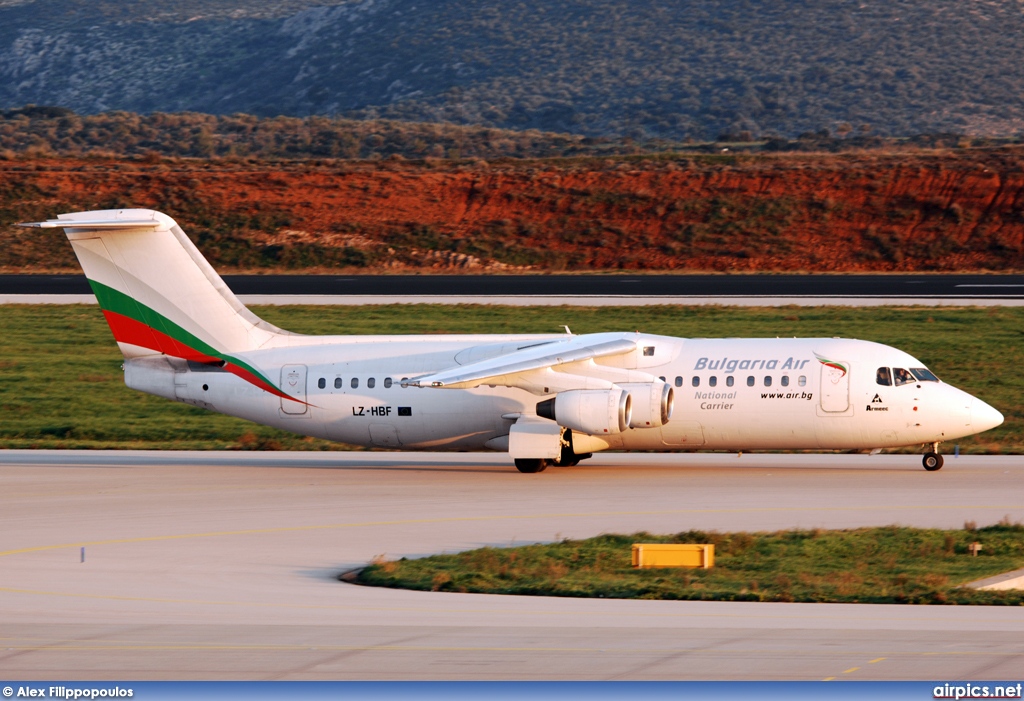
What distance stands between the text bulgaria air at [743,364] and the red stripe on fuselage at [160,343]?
332 inches

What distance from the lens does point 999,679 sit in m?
11.9

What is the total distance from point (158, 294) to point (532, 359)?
8.42 metres

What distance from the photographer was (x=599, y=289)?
59.5m

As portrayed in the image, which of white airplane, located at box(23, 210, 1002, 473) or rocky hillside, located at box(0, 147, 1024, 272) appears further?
rocky hillside, located at box(0, 147, 1024, 272)

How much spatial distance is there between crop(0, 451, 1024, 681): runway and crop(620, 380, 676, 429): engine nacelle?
115cm

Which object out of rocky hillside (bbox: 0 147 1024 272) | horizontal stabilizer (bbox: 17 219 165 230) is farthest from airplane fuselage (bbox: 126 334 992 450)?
rocky hillside (bbox: 0 147 1024 272)

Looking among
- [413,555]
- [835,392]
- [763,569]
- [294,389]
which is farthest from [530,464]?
[763,569]

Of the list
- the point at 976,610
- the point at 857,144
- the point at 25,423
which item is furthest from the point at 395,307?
the point at 857,144

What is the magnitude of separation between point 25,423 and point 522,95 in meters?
103

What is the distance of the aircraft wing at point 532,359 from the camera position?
28.1 meters

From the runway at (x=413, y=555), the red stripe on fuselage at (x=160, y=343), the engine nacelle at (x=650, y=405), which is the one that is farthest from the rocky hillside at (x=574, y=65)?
the red stripe on fuselage at (x=160, y=343)

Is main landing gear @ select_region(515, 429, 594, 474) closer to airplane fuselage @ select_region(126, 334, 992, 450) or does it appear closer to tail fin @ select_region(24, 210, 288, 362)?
airplane fuselage @ select_region(126, 334, 992, 450)

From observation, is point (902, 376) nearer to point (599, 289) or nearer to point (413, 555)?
point (413, 555)

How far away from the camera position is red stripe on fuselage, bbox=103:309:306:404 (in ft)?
101
